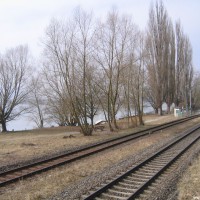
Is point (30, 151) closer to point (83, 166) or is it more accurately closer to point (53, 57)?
point (83, 166)

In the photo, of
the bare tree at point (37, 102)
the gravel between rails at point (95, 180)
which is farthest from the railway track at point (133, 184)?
the bare tree at point (37, 102)

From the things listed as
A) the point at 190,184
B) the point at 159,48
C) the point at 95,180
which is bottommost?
the point at 190,184

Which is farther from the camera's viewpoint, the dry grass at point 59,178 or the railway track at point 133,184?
the dry grass at point 59,178

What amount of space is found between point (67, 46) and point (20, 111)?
19.0 metres

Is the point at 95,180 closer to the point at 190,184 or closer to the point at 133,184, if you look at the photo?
the point at 133,184

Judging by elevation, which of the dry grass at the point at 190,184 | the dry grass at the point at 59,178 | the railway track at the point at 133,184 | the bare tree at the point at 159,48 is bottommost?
the dry grass at the point at 190,184

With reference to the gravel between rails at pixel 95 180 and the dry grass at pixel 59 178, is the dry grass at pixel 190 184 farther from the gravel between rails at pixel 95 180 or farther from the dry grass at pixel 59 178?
the dry grass at pixel 59 178

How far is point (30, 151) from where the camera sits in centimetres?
1848

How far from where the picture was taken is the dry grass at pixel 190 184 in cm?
888

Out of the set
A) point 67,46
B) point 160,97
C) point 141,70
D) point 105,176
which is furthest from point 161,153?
point 160,97

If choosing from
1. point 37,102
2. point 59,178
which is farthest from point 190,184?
point 37,102

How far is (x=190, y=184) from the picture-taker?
1014cm

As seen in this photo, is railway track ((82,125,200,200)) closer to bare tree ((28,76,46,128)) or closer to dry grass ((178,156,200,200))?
dry grass ((178,156,200,200))

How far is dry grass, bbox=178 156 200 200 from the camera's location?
8884mm
